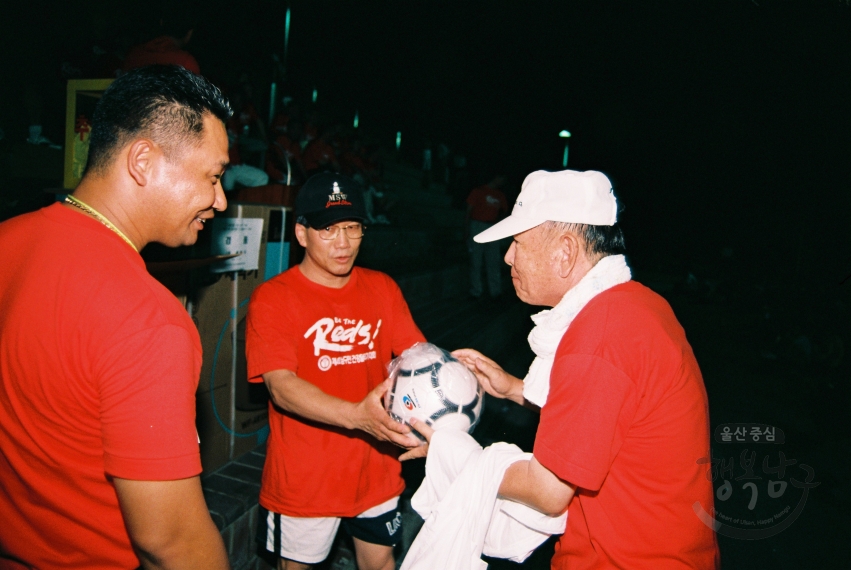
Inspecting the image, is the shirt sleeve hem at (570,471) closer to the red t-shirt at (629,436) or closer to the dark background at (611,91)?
the red t-shirt at (629,436)

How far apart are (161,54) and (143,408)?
3600 mm

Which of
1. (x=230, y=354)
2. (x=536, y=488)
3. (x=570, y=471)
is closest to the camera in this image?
→ (x=570, y=471)

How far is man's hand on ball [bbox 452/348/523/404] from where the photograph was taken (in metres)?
2.58

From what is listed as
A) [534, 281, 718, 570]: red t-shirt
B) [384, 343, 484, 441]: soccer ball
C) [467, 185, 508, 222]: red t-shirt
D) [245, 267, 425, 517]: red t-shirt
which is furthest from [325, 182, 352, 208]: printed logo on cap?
[467, 185, 508, 222]: red t-shirt

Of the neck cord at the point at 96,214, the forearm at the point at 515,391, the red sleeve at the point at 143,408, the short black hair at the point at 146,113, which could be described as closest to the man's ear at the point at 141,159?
the short black hair at the point at 146,113

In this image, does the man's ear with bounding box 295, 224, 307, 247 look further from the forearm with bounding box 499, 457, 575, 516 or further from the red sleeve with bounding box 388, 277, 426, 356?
the forearm with bounding box 499, 457, 575, 516

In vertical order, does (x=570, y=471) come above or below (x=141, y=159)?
below

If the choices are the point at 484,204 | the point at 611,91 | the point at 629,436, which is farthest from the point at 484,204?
the point at 611,91

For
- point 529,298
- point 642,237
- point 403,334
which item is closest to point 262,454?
point 403,334

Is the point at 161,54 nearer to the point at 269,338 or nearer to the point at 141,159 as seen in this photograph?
the point at 269,338

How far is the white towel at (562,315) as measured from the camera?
1839 millimetres

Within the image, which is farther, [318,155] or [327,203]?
[318,155]

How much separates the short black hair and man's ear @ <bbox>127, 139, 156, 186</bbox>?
0.08 ft

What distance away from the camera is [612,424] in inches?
60.6
